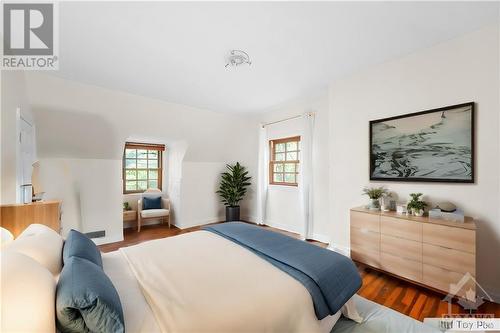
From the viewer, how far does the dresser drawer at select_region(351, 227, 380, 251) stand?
250 cm

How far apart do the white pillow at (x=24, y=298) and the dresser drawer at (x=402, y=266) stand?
2829 mm

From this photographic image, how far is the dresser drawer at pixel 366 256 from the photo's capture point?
2.49 meters

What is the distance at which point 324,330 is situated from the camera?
1.50 m

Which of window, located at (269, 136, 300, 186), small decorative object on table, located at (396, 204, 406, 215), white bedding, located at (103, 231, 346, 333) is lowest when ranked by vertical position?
white bedding, located at (103, 231, 346, 333)

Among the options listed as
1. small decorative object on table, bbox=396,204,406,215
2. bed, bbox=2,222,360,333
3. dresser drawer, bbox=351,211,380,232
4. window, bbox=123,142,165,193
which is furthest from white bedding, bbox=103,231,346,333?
window, bbox=123,142,165,193

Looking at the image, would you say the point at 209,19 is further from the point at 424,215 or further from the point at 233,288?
the point at 424,215

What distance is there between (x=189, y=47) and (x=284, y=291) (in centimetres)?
235

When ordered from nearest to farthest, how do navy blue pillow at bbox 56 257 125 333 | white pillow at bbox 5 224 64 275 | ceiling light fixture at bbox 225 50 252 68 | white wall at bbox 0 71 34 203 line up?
navy blue pillow at bbox 56 257 125 333 < white pillow at bbox 5 224 64 275 < white wall at bbox 0 71 34 203 < ceiling light fixture at bbox 225 50 252 68

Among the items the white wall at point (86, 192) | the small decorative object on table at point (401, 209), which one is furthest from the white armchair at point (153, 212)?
the small decorative object on table at point (401, 209)

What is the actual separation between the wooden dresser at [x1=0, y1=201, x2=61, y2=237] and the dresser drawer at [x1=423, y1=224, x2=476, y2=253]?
12.1 ft

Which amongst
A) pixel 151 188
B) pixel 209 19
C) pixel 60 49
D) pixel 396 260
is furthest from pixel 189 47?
pixel 151 188

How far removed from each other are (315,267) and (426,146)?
6.62ft

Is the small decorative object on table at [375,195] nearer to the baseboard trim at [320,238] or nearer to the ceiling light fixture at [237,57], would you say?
the baseboard trim at [320,238]

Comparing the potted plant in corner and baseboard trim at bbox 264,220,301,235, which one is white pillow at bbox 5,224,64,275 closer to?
the potted plant in corner
